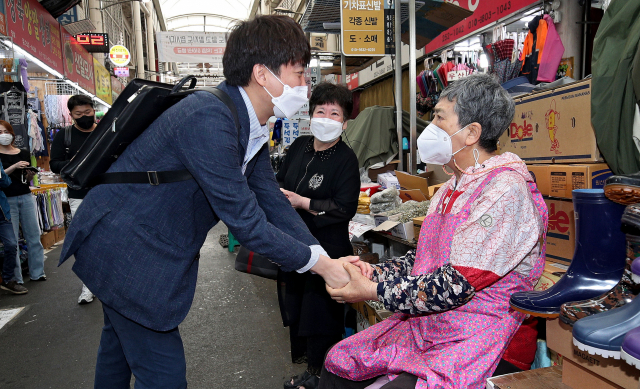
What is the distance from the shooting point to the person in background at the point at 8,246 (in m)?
4.85

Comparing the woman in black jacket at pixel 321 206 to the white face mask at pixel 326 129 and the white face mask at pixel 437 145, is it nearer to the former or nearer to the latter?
the white face mask at pixel 326 129

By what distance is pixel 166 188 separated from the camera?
1.40 meters

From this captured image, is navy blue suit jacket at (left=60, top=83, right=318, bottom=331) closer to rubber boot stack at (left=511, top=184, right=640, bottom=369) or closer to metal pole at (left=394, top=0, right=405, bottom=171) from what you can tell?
rubber boot stack at (left=511, top=184, right=640, bottom=369)

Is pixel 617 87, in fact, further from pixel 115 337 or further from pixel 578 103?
pixel 115 337

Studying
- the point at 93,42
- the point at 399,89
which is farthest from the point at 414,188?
the point at 93,42

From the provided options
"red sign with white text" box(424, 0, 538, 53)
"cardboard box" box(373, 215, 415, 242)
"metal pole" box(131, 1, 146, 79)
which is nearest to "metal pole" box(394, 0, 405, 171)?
"red sign with white text" box(424, 0, 538, 53)

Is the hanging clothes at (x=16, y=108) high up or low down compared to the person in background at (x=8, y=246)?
up

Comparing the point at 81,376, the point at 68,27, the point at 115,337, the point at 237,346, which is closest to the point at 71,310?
the point at 81,376

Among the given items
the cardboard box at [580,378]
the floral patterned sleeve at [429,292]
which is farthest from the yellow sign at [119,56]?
the cardboard box at [580,378]

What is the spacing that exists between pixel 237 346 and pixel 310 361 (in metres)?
0.95

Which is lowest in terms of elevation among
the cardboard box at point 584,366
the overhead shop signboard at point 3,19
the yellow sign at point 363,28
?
A: the cardboard box at point 584,366

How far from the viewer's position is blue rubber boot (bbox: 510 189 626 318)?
131cm

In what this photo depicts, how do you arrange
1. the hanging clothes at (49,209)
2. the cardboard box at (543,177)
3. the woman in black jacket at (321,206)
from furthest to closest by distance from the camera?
the hanging clothes at (49,209), the woman in black jacket at (321,206), the cardboard box at (543,177)

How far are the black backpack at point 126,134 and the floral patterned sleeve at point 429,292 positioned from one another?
0.79 metres
